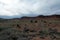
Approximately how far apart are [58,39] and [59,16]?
71386 mm

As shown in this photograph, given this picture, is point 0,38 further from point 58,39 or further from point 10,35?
point 58,39

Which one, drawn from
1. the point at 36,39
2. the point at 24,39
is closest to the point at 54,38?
the point at 36,39

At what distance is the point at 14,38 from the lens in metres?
25.6

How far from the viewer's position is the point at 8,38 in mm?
25109

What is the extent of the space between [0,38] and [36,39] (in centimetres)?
545

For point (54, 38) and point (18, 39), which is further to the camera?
point (54, 38)

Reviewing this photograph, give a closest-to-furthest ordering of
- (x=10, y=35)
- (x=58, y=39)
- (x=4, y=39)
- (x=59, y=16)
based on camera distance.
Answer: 1. (x=4, y=39)
2. (x=10, y=35)
3. (x=58, y=39)
4. (x=59, y=16)

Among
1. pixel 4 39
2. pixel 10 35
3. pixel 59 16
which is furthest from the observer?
pixel 59 16

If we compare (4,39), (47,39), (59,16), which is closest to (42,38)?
(47,39)

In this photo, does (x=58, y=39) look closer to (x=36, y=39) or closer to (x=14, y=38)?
(x=36, y=39)

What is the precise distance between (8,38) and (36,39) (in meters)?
4.35

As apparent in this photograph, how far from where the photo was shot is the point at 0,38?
24.5 m

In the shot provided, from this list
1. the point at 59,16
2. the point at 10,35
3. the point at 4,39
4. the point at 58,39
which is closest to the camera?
the point at 4,39

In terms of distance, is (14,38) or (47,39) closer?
(14,38)
